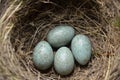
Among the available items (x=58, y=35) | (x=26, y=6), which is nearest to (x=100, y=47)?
(x=58, y=35)

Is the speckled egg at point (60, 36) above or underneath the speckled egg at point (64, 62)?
above

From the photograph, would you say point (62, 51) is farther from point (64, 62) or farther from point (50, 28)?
point (50, 28)

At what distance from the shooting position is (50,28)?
195 cm

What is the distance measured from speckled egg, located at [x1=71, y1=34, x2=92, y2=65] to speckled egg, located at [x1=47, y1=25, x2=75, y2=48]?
0.03 meters

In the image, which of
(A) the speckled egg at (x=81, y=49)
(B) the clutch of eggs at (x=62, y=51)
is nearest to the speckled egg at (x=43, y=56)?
(B) the clutch of eggs at (x=62, y=51)

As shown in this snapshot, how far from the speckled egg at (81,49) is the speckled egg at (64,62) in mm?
30

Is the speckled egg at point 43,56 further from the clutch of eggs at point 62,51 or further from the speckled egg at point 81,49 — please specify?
the speckled egg at point 81,49

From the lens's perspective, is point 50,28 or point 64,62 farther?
point 50,28

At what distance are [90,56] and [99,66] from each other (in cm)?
6

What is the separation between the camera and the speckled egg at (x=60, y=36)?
1.85 m

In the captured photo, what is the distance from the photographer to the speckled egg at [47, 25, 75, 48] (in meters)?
1.85

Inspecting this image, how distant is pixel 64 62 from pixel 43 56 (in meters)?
0.10

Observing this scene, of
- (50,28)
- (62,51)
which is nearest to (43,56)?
(62,51)

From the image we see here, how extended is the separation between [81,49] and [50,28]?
225mm
